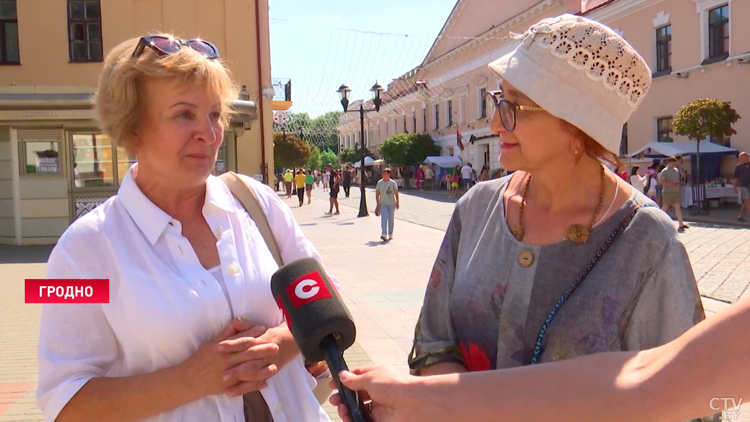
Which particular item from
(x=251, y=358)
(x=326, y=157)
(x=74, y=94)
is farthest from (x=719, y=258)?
(x=326, y=157)

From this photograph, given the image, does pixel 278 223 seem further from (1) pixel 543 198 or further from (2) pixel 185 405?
(1) pixel 543 198

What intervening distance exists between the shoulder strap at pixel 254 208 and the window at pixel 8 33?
603 inches

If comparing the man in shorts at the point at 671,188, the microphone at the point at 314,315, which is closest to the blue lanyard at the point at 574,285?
the microphone at the point at 314,315

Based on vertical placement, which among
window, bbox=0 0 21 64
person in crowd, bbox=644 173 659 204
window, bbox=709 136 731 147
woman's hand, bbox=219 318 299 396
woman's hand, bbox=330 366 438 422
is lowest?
woman's hand, bbox=219 318 299 396

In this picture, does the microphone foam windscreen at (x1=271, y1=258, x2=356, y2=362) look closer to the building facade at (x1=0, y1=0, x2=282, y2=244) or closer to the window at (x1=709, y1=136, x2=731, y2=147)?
the building facade at (x1=0, y1=0, x2=282, y2=244)

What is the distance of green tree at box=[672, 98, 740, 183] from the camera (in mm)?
19078

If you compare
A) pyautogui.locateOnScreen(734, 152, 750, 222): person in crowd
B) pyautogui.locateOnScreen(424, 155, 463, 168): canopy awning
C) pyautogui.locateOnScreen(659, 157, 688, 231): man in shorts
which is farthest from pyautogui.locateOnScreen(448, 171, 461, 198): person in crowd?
pyautogui.locateOnScreen(659, 157, 688, 231): man in shorts

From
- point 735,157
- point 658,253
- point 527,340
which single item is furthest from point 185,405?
point 735,157

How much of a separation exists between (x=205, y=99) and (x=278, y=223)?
49 cm

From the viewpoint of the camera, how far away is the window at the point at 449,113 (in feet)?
147

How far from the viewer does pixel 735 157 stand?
21156mm

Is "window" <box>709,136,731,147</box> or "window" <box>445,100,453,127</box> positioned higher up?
"window" <box>445,100,453,127</box>

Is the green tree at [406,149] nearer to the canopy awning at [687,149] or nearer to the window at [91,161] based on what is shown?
the canopy awning at [687,149]
